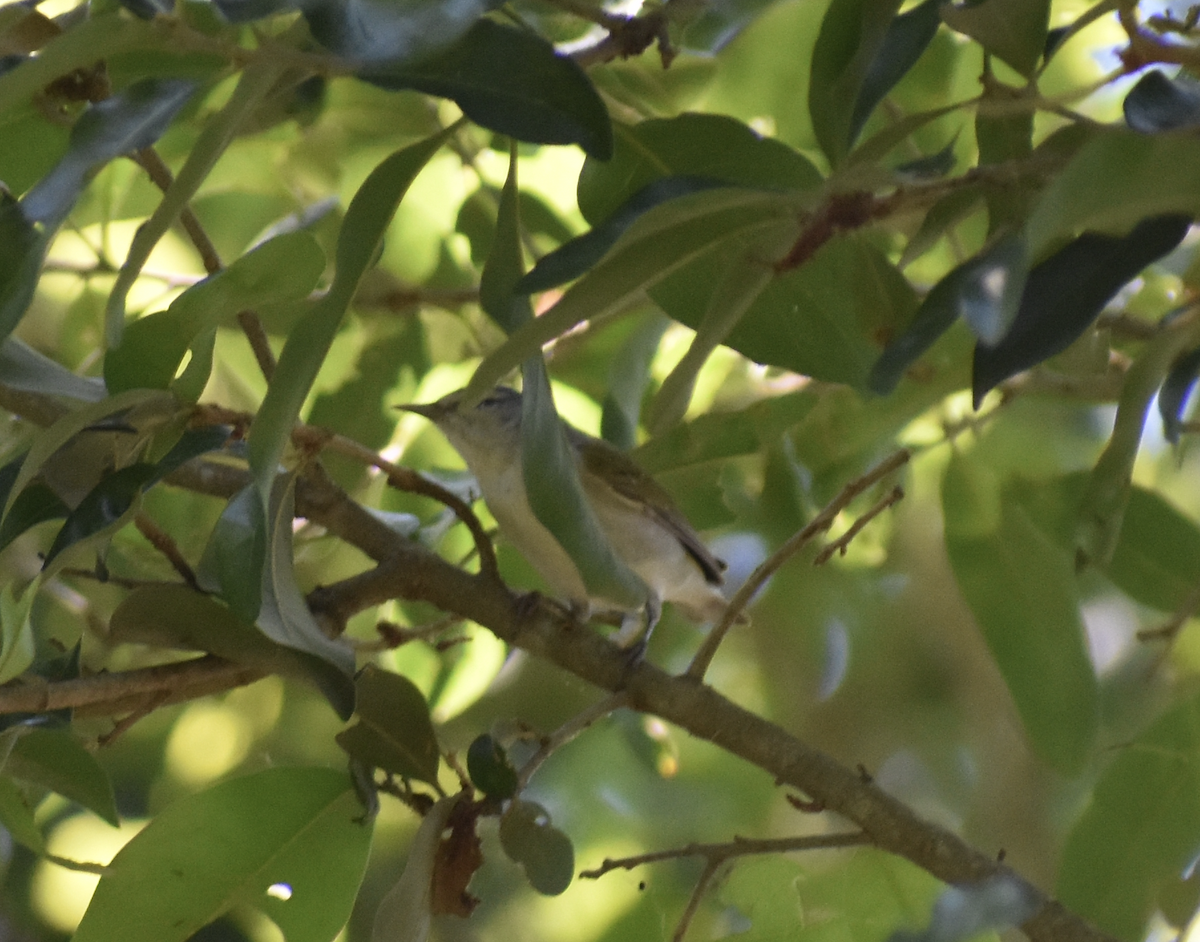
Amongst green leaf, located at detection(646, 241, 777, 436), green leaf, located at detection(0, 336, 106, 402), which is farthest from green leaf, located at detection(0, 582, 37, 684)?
green leaf, located at detection(646, 241, 777, 436)

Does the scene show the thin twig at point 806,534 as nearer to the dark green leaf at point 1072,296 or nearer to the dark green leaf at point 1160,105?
the dark green leaf at point 1072,296

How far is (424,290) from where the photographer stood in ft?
4.19

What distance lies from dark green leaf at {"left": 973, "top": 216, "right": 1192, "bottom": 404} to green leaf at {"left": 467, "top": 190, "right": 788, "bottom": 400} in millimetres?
137

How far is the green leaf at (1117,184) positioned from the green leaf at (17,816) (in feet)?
2.29

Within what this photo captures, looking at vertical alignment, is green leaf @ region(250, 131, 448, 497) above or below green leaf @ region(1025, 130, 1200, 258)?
above

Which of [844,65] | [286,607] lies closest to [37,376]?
[286,607]

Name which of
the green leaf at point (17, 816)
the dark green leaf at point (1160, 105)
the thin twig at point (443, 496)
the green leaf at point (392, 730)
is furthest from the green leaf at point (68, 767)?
the dark green leaf at point (1160, 105)

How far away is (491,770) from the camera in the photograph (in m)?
0.76

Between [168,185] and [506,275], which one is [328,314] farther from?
[168,185]

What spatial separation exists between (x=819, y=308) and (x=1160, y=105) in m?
0.25

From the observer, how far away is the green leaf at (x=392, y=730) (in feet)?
2.68

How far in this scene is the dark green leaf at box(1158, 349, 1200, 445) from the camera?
76 cm

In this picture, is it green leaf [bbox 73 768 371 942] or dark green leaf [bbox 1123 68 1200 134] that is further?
green leaf [bbox 73 768 371 942]

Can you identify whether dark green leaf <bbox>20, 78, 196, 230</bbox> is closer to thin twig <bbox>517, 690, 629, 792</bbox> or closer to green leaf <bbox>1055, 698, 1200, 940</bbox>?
thin twig <bbox>517, 690, 629, 792</bbox>
